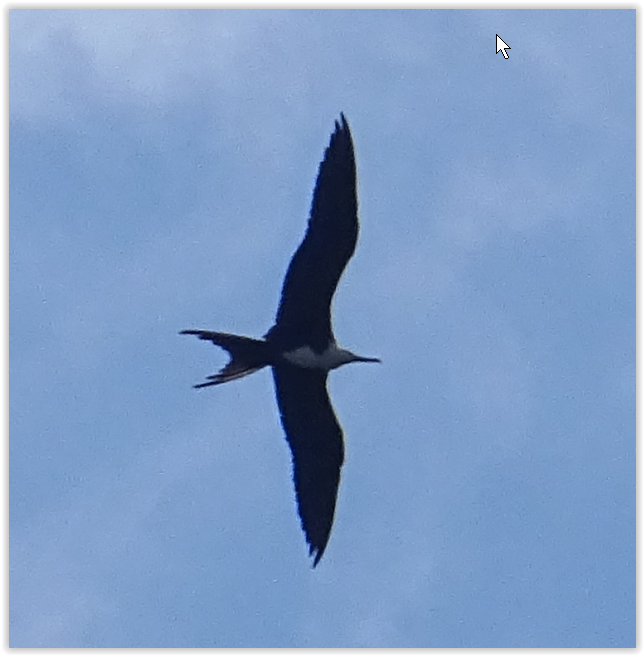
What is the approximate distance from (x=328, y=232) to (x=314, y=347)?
1357mm

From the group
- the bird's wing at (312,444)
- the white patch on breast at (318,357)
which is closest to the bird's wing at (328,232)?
the white patch on breast at (318,357)

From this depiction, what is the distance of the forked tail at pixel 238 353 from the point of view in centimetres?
1520

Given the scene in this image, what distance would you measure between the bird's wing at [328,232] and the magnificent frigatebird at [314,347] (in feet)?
0.03

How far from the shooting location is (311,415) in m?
16.1

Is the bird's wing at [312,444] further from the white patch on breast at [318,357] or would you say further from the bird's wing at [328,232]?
the bird's wing at [328,232]

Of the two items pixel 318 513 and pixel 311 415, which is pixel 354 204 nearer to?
pixel 311 415

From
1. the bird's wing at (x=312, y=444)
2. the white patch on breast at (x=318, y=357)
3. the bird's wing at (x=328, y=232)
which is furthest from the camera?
the bird's wing at (x=312, y=444)

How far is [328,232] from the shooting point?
1520 cm

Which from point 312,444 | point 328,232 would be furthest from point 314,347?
point 328,232

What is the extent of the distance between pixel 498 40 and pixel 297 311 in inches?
162

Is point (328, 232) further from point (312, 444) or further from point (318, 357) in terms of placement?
point (312, 444)
